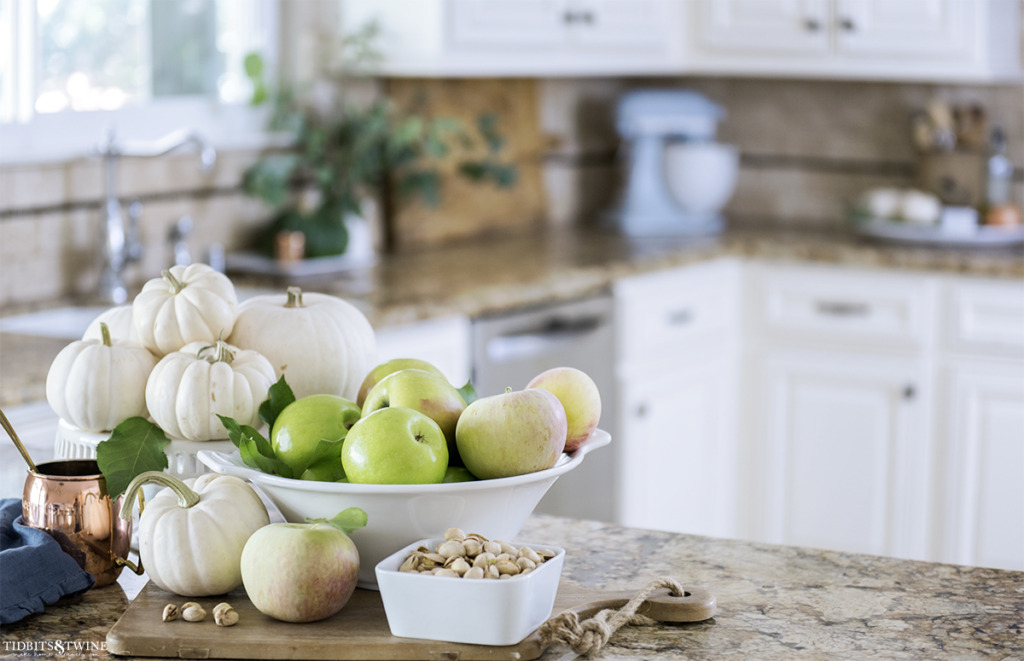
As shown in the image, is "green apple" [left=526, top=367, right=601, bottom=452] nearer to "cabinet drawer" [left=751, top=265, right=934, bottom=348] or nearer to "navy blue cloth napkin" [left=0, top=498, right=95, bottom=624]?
"navy blue cloth napkin" [left=0, top=498, right=95, bottom=624]

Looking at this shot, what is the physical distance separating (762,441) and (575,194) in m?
1.04

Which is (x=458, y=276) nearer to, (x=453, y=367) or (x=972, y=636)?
(x=453, y=367)

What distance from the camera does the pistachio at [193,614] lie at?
96 centimetres

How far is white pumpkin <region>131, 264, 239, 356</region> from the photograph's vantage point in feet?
3.69

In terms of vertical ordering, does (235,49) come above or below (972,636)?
above

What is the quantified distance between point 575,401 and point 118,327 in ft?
1.43

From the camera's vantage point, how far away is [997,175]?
3447 mm

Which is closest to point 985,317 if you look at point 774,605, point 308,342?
point 774,605

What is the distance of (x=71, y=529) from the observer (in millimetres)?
1065

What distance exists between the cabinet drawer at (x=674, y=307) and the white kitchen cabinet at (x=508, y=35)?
0.62 meters

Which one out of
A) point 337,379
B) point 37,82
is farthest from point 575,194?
point 337,379

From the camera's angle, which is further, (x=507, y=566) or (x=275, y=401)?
(x=275, y=401)

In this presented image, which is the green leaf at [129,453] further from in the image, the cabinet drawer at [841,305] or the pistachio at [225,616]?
the cabinet drawer at [841,305]

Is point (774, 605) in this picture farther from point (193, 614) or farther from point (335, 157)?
point (335, 157)
